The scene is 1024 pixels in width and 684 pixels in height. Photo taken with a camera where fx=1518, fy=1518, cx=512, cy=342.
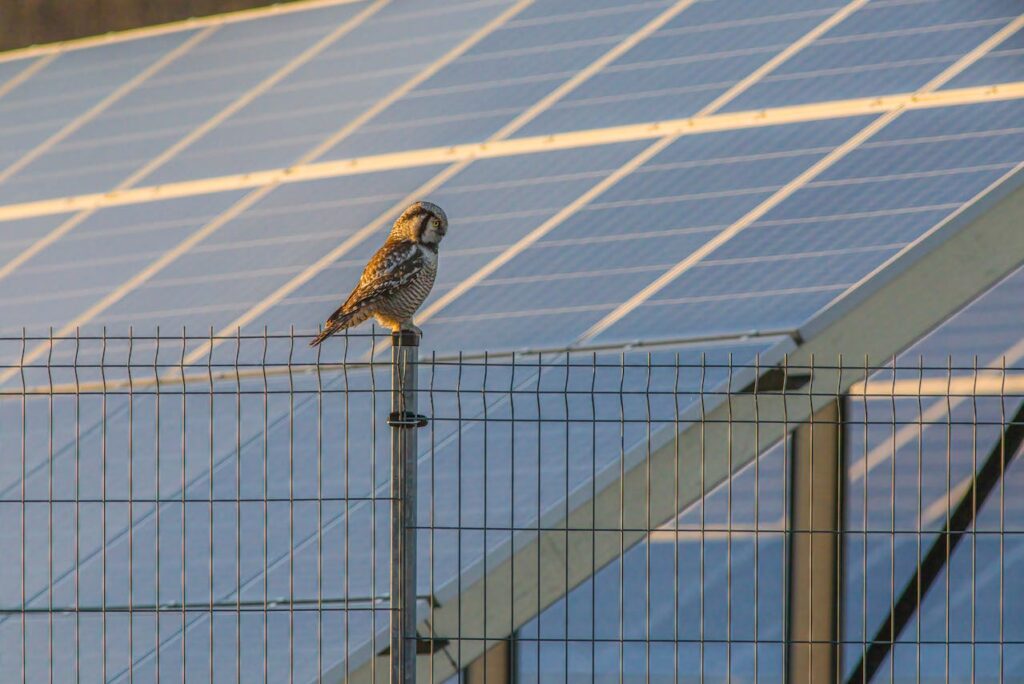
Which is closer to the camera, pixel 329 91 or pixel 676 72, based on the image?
pixel 676 72

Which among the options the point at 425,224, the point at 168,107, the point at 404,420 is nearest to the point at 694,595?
the point at 168,107

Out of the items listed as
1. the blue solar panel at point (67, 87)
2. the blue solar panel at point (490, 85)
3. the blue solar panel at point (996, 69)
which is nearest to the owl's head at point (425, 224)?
the blue solar panel at point (490, 85)

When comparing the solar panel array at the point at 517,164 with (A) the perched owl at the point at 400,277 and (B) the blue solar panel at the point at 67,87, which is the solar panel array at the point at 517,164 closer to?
(B) the blue solar panel at the point at 67,87

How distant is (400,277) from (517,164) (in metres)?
3.56

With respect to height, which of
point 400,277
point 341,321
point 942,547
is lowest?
point 942,547

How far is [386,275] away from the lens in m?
6.00

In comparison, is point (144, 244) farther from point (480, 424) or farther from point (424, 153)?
point (480, 424)

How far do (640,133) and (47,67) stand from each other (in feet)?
18.1

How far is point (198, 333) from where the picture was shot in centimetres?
913

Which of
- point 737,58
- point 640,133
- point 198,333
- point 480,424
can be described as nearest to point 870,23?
Result: point 737,58

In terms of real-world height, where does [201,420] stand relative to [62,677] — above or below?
above

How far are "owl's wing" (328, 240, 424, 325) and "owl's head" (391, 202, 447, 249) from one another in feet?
0.14

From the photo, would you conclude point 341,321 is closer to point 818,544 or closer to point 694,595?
point 818,544

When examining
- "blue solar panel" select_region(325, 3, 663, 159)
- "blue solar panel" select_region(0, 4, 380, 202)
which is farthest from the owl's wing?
"blue solar panel" select_region(0, 4, 380, 202)
